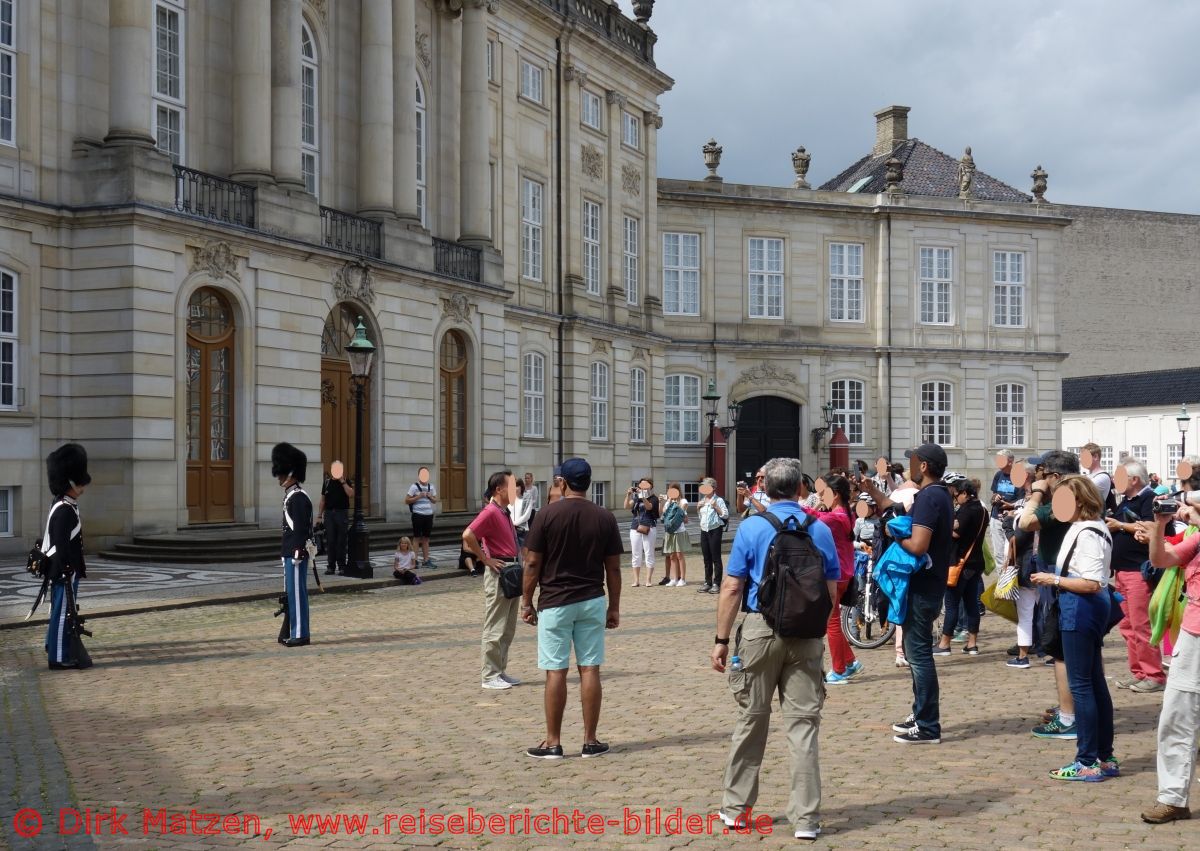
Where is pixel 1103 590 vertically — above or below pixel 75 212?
below

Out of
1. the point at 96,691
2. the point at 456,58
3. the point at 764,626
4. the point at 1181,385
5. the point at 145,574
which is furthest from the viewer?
the point at 1181,385

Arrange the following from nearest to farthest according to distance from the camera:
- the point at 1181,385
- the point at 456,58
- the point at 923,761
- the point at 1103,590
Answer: the point at 1103,590, the point at 923,761, the point at 456,58, the point at 1181,385

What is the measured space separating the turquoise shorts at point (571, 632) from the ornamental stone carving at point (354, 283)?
20.8 m

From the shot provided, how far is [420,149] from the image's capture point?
33.8 m

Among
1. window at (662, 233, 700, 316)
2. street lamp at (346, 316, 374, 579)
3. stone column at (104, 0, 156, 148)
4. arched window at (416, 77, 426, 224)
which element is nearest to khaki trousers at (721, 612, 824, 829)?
street lamp at (346, 316, 374, 579)

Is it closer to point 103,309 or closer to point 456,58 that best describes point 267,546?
point 103,309

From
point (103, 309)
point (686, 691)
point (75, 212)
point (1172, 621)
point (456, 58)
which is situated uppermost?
point (456, 58)

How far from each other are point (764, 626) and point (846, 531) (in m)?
4.58

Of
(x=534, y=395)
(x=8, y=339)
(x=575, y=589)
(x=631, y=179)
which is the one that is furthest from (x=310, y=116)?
(x=575, y=589)

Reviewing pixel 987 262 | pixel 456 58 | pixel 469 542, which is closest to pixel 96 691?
pixel 469 542

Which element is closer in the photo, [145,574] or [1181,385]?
[145,574]

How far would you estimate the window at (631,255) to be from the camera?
4497 cm

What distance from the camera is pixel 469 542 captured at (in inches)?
437

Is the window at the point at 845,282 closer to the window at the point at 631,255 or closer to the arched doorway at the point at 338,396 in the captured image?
the window at the point at 631,255
